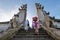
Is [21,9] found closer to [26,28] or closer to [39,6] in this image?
[39,6]

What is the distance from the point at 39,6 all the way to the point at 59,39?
52.3 feet

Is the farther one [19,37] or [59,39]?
[19,37]

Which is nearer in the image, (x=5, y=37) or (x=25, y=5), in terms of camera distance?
(x=5, y=37)

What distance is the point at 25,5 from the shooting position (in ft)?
90.1

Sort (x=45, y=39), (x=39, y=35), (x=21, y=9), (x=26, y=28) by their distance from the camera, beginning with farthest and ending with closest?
(x=21, y=9) < (x=26, y=28) < (x=39, y=35) < (x=45, y=39)

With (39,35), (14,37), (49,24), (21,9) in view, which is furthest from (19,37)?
(21,9)

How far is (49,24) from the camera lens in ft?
55.1

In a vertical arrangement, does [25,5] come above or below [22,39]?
above

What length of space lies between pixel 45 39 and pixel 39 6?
1494cm

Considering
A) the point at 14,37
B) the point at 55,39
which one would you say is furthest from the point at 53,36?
the point at 14,37

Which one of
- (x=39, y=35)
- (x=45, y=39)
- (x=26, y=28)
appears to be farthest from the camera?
(x=26, y=28)

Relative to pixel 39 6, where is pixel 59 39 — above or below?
below

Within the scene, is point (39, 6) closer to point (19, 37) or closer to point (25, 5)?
point (25, 5)

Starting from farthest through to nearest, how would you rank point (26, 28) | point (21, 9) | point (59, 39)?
point (21, 9) < point (26, 28) < point (59, 39)
